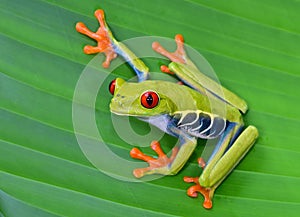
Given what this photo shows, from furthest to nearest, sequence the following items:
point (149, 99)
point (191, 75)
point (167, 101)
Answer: point (191, 75) → point (167, 101) → point (149, 99)

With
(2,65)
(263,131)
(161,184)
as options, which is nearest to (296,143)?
(263,131)

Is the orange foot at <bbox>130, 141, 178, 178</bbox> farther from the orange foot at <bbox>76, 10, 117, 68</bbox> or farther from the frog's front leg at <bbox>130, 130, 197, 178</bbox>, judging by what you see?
the orange foot at <bbox>76, 10, 117, 68</bbox>

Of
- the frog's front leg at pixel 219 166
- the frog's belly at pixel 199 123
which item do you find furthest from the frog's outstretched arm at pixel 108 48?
the frog's front leg at pixel 219 166

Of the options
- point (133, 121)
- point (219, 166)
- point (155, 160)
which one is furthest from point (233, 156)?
point (133, 121)

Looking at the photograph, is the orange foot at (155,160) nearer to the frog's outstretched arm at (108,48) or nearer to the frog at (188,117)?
the frog at (188,117)

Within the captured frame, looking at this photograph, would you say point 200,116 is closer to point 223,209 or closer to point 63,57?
point 223,209

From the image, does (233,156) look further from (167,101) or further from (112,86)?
(112,86)

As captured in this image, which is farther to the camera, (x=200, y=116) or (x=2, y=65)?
(x=200, y=116)
